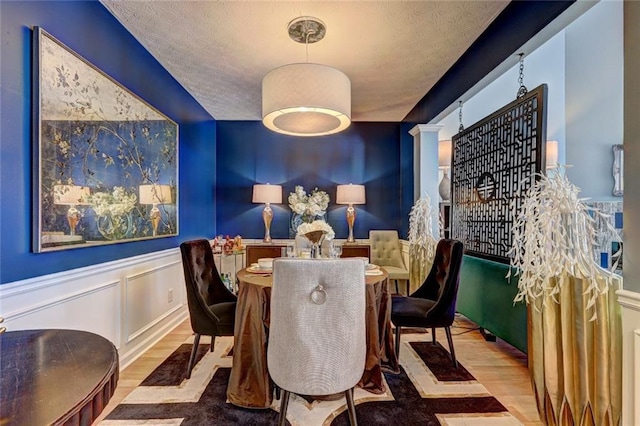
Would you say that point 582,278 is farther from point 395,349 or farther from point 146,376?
point 146,376

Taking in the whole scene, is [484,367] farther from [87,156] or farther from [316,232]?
[87,156]

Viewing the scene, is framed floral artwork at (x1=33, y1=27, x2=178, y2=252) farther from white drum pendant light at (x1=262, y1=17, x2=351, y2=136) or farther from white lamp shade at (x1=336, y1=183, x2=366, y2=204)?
white lamp shade at (x1=336, y1=183, x2=366, y2=204)

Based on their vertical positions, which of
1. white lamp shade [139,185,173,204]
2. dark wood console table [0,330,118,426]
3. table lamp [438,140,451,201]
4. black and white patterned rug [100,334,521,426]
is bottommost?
black and white patterned rug [100,334,521,426]

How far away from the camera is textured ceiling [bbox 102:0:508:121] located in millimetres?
2211

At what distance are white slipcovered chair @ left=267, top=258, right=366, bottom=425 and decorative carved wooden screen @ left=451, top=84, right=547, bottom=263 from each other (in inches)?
51.5

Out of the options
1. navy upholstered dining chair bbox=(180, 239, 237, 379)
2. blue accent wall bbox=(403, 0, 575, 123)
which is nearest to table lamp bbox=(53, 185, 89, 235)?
navy upholstered dining chair bbox=(180, 239, 237, 379)

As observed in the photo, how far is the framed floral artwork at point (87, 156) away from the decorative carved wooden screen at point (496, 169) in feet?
9.13

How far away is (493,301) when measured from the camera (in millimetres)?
2740

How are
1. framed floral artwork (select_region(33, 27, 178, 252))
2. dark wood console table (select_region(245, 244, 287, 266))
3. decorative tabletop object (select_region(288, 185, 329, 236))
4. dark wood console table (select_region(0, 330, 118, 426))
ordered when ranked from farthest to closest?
dark wood console table (select_region(245, 244, 287, 266)) < decorative tabletop object (select_region(288, 185, 329, 236)) < framed floral artwork (select_region(33, 27, 178, 252)) < dark wood console table (select_region(0, 330, 118, 426))

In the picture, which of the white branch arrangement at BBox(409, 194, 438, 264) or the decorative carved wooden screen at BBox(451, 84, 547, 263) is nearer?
the decorative carved wooden screen at BBox(451, 84, 547, 263)

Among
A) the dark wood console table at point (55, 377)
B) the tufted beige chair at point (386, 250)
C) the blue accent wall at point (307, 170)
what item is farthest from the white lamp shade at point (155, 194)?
the tufted beige chair at point (386, 250)

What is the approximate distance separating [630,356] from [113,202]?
3.12 meters

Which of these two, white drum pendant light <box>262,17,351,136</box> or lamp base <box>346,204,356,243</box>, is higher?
white drum pendant light <box>262,17,351,136</box>

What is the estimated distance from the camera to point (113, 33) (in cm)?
236
